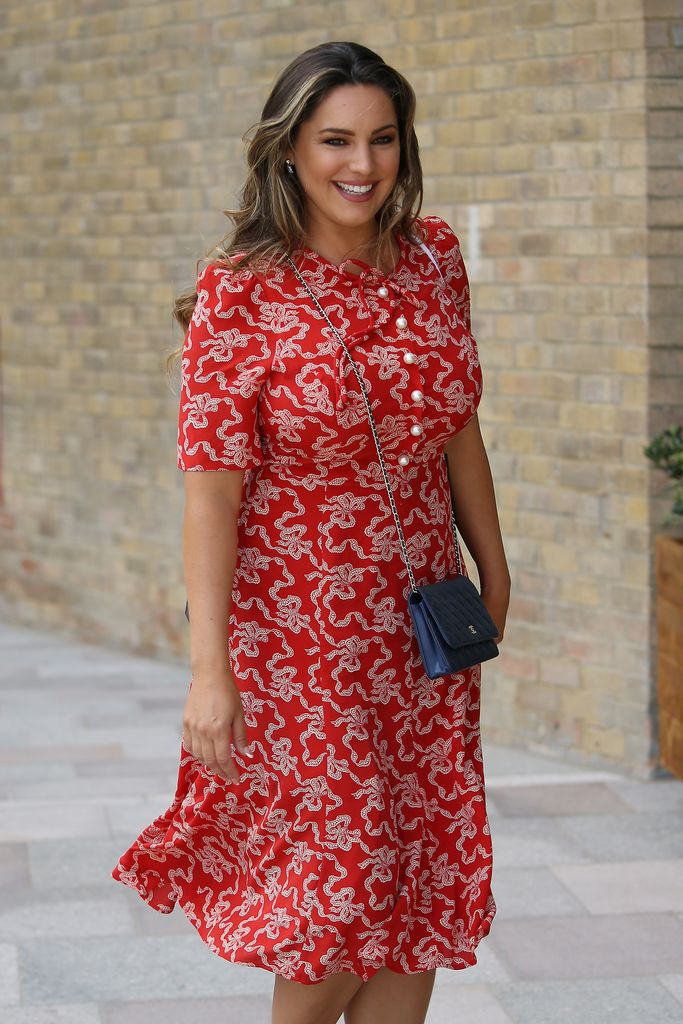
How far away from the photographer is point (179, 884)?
2930 mm

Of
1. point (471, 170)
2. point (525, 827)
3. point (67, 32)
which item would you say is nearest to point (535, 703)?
point (525, 827)

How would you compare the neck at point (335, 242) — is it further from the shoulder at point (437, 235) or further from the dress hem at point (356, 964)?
the dress hem at point (356, 964)

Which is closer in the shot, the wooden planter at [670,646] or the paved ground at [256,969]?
the paved ground at [256,969]

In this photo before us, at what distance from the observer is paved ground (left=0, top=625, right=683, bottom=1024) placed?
3.71 m

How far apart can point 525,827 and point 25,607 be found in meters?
4.54

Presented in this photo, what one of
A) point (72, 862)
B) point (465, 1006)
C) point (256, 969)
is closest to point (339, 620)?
point (465, 1006)

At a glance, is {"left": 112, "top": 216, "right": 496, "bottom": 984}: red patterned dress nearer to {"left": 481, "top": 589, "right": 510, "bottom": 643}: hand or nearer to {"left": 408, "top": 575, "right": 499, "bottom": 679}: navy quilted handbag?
{"left": 408, "top": 575, "right": 499, "bottom": 679}: navy quilted handbag

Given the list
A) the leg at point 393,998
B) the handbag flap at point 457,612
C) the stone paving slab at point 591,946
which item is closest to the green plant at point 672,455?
the stone paving slab at point 591,946

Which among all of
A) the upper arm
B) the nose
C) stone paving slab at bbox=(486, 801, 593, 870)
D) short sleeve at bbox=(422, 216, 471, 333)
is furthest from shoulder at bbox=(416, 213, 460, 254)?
stone paving slab at bbox=(486, 801, 593, 870)

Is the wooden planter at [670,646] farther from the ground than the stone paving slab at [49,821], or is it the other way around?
the wooden planter at [670,646]

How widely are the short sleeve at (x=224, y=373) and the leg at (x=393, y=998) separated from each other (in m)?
0.94

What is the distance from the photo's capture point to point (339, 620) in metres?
2.70

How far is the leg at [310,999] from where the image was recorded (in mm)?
2771

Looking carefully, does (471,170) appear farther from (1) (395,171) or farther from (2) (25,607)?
(2) (25,607)
